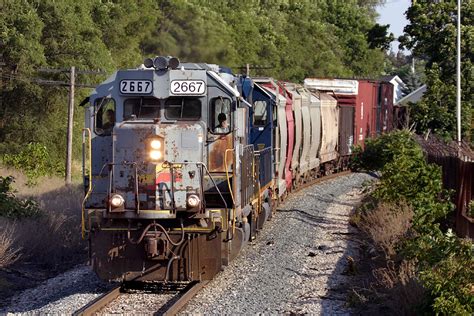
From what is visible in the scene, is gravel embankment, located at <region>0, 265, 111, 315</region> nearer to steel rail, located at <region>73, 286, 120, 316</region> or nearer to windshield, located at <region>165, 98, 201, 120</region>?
steel rail, located at <region>73, 286, 120, 316</region>

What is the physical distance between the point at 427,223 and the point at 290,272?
2823 mm

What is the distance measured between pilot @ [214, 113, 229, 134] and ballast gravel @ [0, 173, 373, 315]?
91.0 inches

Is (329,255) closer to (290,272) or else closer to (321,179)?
(290,272)

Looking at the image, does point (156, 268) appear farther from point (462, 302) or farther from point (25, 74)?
point (25, 74)

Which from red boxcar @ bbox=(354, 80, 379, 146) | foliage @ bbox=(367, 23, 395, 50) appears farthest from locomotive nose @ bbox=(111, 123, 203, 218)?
foliage @ bbox=(367, 23, 395, 50)

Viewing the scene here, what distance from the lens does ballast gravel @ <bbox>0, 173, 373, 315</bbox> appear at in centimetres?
1100

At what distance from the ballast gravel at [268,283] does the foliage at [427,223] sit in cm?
129

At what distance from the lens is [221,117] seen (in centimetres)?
1218

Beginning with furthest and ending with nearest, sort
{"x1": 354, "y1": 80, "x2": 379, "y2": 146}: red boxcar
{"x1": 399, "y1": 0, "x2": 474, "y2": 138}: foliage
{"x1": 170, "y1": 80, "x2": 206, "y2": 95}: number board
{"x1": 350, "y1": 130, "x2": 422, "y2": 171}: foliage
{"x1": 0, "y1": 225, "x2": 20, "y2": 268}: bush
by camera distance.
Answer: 1. {"x1": 399, "y1": 0, "x2": 474, "y2": 138}: foliage
2. {"x1": 354, "y1": 80, "x2": 379, "y2": 146}: red boxcar
3. {"x1": 350, "y1": 130, "x2": 422, "y2": 171}: foliage
4. {"x1": 0, "y1": 225, "x2": 20, "y2": 268}: bush
5. {"x1": 170, "y1": 80, "x2": 206, "y2": 95}: number board

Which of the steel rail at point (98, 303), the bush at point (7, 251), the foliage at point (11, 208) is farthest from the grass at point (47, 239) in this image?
the steel rail at point (98, 303)

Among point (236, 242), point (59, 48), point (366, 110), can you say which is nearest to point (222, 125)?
point (236, 242)

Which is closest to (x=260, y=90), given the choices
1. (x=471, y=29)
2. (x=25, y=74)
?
(x=25, y=74)

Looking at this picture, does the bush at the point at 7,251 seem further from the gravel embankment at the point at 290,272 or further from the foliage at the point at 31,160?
the foliage at the point at 31,160

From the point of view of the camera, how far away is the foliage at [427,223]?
9.00 meters
